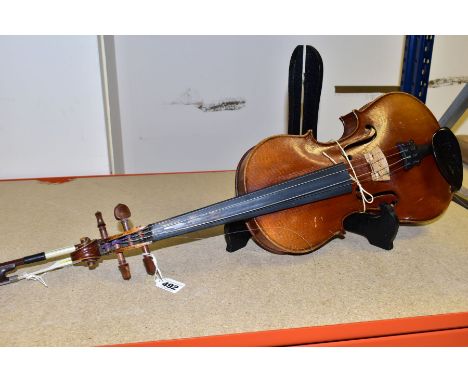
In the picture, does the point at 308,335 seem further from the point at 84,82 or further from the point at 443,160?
the point at 84,82

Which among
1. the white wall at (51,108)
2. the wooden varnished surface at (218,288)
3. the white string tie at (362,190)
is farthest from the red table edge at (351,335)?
the white wall at (51,108)

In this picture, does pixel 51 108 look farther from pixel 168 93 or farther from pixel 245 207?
pixel 245 207

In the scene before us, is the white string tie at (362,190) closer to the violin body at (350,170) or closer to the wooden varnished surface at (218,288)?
the violin body at (350,170)

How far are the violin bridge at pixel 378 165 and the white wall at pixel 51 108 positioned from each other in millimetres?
1138

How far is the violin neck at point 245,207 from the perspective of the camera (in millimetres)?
924

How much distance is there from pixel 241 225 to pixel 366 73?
1141 millimetres

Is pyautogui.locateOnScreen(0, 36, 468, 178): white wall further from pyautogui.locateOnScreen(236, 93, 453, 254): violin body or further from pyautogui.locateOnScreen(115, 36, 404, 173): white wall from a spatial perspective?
pyautogui.locateOnScreen(236, 93, 453, 254): violin body

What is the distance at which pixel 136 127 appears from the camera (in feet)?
6.17

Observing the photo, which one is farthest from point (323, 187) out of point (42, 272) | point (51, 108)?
point (51, 108)

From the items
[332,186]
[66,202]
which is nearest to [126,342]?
[332,186]

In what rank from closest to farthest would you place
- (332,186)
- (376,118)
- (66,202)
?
1. (332,186)
2. (376,118)
3. (66,202)

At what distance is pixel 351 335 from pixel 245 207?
32 cm

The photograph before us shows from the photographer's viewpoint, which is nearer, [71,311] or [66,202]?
[71,311]

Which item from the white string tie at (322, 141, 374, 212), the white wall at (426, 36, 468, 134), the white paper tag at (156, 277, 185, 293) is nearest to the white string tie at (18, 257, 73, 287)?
the white paper tag at (156, 277, 185, 293)
